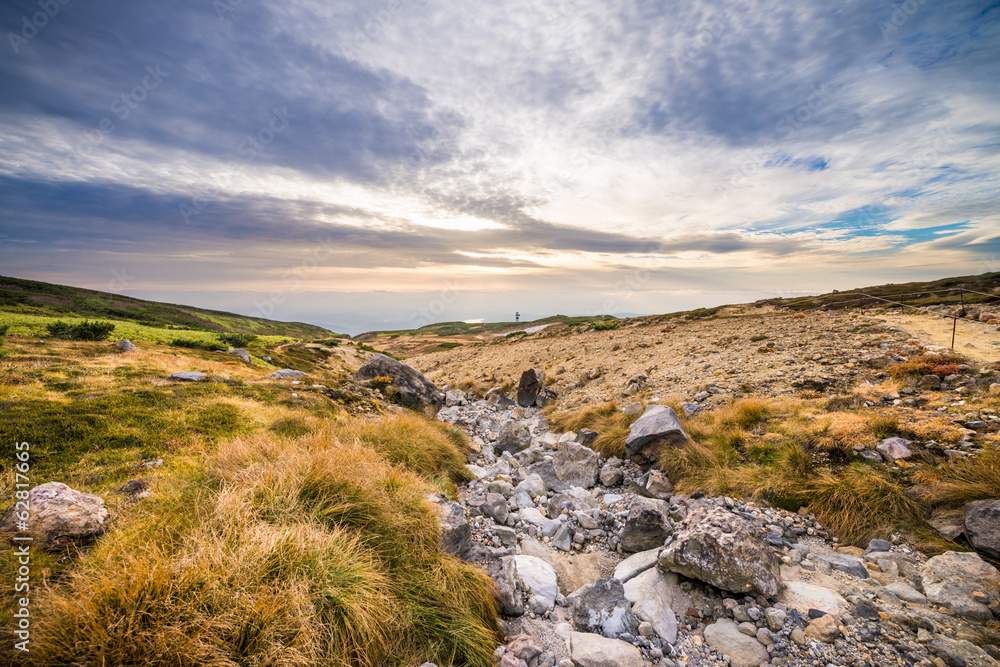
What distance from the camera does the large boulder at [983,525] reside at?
4770 millimetres

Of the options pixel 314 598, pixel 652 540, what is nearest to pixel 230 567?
pixel 314 598

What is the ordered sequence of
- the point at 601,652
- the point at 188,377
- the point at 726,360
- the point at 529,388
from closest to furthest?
the point at 601,652
the point at 188,377
the point at 726,360
the point at 529,388

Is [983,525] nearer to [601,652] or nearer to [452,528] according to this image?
[601,652]

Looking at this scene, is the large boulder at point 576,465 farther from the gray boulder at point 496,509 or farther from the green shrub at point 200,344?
the green shrub at point 200,344

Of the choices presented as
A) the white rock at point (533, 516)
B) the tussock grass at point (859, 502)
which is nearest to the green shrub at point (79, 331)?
the white rock at point (533, 516)

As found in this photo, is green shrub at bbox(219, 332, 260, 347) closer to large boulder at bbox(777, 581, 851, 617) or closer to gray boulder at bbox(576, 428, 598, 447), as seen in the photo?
gray boulder at bbox(576, 428, 598, 447)

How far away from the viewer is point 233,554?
3693 mm

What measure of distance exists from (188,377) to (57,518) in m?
10.7

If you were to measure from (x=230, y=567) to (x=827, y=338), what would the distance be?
70.2ft

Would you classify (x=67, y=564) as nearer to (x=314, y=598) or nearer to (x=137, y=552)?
(x=137, y=552)

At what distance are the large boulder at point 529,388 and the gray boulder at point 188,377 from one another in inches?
547

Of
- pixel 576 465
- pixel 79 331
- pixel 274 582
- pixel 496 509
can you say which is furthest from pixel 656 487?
pixel 79 331

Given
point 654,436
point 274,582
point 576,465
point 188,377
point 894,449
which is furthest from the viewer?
point 188,377

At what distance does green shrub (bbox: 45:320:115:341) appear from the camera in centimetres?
1923
